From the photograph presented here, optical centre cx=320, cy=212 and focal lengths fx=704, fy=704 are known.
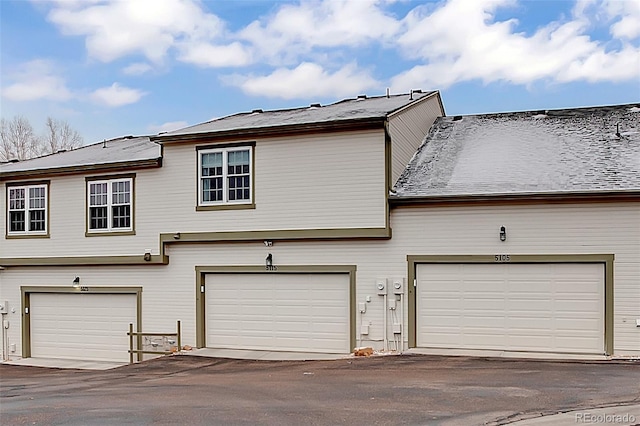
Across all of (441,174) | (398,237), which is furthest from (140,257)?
(441,174)

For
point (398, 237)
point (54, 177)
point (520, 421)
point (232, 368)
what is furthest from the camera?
point (54, 177)

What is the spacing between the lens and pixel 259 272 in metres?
17.8

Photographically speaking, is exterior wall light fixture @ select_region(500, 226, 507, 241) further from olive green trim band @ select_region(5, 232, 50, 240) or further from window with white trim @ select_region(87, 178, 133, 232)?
olive green trim band @ select_region(5, 232, 50, 240)

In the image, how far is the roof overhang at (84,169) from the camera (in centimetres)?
1878

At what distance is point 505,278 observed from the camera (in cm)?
1588

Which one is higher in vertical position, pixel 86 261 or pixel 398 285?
pixel 86 261

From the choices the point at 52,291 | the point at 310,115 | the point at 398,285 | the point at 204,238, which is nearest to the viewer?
the point at 398,285

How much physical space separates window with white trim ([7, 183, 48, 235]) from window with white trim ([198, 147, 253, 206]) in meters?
5.41

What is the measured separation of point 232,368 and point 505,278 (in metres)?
6.41

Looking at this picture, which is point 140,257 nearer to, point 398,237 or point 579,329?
point 398,237

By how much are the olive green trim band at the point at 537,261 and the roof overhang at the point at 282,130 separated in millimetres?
3279

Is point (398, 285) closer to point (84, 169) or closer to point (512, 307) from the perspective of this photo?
point (512, 307)

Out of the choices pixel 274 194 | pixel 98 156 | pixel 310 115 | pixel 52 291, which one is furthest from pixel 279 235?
pixel 52 291

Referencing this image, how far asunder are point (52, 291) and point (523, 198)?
13431 mm
